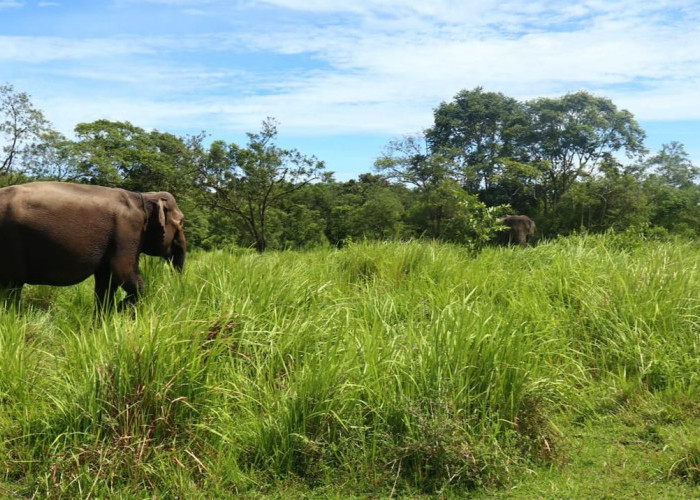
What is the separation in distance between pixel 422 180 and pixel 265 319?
31.8 metres

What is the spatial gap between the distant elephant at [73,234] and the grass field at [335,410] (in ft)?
3.52

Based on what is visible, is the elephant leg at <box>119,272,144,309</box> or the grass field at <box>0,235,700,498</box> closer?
the grass field at <box>0,235,700,498</box>

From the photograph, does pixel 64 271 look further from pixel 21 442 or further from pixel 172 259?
pixel 21 442

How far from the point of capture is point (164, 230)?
684cm

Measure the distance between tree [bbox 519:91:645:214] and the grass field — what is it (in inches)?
1357

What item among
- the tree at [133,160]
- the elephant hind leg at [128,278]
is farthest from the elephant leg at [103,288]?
the tree at [133,160]

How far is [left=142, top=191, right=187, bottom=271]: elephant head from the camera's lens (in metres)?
6.79

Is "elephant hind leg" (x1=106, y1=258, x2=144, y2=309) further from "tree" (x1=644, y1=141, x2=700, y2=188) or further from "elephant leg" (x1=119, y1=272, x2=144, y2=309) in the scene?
"tree" (x1=644, y1=141, x2=700, y2=188)

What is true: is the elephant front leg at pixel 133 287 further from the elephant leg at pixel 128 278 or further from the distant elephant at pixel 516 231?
the distant elephant at pixel 516 231

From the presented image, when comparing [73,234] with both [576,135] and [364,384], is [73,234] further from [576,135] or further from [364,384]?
[576,135]

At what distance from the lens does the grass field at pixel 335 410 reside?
337cm

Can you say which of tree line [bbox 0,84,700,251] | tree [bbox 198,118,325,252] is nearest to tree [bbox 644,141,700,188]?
tree line [bbox 0,84,700,251]

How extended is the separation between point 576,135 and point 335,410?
3723 cm

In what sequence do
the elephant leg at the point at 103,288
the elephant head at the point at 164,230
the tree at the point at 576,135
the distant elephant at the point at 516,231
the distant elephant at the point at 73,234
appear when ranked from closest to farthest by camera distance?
1. the distant elephant at the point at 73,234
2. the elephant leg at the point at 103,288
3. the elephant head at the point at 164,230
4. the distant elephant at the point at 516,231
5. the tree at the point at 576,135
